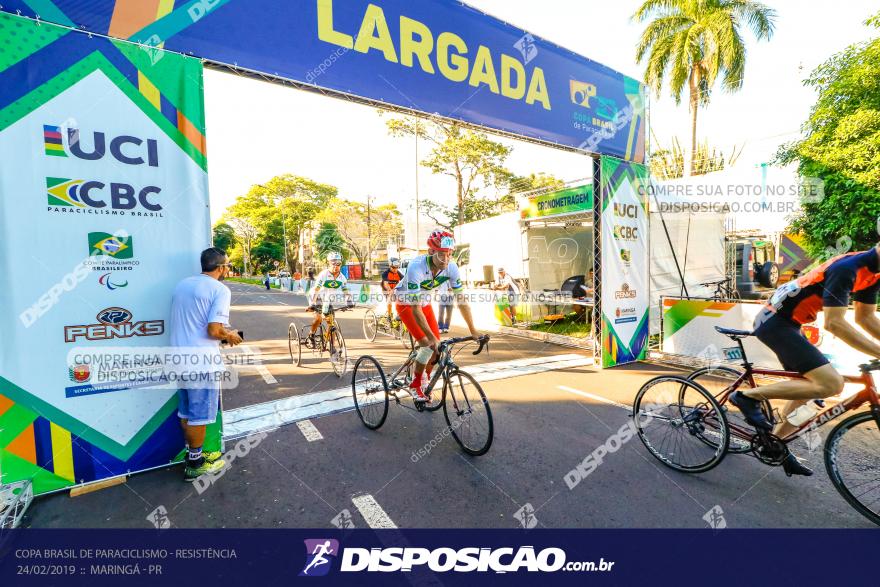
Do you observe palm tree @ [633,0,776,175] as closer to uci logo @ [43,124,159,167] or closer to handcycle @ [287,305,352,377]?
handcycle @ [287,305,352,377]

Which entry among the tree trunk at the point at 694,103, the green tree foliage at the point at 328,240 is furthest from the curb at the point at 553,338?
the green tree foliage at the point at 328,240

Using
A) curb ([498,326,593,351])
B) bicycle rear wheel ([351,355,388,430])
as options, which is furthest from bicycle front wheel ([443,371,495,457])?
curb ([498,326,593,351])

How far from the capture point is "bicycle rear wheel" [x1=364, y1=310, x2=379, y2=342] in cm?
1088

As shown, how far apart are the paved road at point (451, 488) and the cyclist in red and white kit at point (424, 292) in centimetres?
90

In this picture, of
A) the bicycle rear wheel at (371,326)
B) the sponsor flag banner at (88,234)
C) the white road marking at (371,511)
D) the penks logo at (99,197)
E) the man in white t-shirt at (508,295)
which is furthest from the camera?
the man in white t-shirt at (508,295)

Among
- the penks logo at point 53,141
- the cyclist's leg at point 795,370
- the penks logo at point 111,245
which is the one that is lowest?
the cyclist's leg at point 795,370

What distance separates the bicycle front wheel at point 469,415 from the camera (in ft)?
12.3

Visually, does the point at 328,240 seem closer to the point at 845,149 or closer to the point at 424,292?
the point at 845,149

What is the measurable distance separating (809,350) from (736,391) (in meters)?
0.58

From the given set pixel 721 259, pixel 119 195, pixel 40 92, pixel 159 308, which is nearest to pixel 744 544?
pixel 159 308

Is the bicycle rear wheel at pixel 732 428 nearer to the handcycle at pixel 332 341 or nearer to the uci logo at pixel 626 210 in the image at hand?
the uci logo at pixel 626 210

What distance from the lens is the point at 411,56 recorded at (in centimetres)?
520

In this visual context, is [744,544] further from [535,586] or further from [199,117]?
[199,117]

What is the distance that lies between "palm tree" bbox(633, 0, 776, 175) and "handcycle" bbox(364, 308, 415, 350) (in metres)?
15.1
